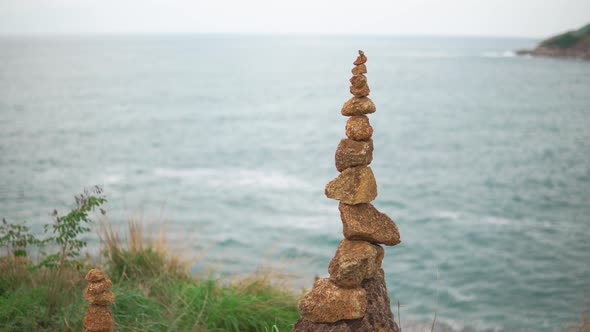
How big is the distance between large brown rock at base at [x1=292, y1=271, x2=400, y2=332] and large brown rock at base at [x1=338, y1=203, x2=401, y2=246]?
0.37 m

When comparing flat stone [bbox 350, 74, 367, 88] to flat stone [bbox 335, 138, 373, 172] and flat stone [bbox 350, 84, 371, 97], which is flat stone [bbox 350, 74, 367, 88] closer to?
flat stone [bbox 350, 84, 371, 97]

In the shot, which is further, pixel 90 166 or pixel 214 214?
pixel 90 166

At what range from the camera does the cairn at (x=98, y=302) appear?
406 centimetres

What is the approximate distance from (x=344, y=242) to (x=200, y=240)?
1430 cm

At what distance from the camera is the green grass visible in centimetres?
547

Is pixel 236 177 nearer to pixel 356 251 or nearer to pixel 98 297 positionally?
pixel 98 297

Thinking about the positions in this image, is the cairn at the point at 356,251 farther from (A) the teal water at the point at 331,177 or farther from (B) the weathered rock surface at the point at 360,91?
(A) the teal water at the point at 331,177

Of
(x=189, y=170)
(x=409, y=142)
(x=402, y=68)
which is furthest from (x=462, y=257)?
(x=402, y=68)

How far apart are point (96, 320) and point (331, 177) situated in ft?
71.6

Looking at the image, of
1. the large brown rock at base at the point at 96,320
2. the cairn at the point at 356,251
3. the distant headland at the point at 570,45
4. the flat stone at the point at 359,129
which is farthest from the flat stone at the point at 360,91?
the distant headland at the point at 570,45

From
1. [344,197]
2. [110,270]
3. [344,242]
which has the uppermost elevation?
[344,197]

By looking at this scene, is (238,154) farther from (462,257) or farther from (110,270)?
(110,270)

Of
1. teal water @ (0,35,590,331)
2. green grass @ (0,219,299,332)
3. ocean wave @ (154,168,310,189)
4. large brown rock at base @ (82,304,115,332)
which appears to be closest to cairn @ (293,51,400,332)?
green grass @ (0,219,299,332)

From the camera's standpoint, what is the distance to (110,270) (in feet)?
23.8
